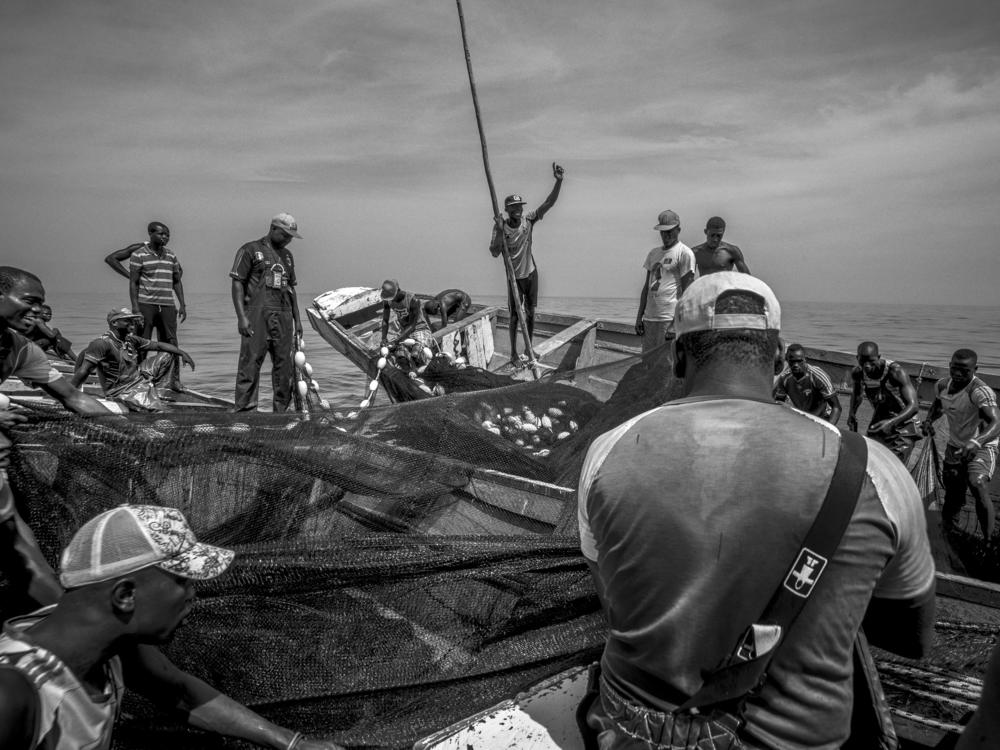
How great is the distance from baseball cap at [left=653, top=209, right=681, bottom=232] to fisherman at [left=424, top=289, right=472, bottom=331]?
169 inches

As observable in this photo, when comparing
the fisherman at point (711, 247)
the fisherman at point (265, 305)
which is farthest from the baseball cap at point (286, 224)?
the fisherman at point (711, 247)

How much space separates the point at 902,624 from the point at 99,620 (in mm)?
1938

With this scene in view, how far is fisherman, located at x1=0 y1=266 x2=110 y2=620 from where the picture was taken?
8.09 ft

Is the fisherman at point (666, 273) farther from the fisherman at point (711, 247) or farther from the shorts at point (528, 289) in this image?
the shorts at point (528, 289)

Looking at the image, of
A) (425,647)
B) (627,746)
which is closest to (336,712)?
(425,647)

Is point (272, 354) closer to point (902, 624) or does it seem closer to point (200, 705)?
point (200, 705)

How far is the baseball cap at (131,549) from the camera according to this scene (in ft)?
6.09

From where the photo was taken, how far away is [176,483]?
9.74 feet

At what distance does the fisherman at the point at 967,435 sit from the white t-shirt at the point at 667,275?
274 cm

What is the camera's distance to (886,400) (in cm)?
701

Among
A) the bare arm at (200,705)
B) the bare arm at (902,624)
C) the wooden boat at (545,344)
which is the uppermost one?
the bare arm at (902,624)

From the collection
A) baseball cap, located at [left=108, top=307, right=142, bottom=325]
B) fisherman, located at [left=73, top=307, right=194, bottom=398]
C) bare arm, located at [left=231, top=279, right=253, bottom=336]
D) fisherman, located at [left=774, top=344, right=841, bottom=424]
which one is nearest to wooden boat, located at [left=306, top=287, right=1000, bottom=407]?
fisherman, located at [left=774, top=344, right=841, bottom=424]

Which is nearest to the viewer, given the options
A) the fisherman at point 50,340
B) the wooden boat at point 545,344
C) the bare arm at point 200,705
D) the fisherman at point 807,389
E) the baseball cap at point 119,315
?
the bare arm at point 200,705

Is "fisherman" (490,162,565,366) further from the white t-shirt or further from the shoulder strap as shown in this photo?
the shoulder strap
